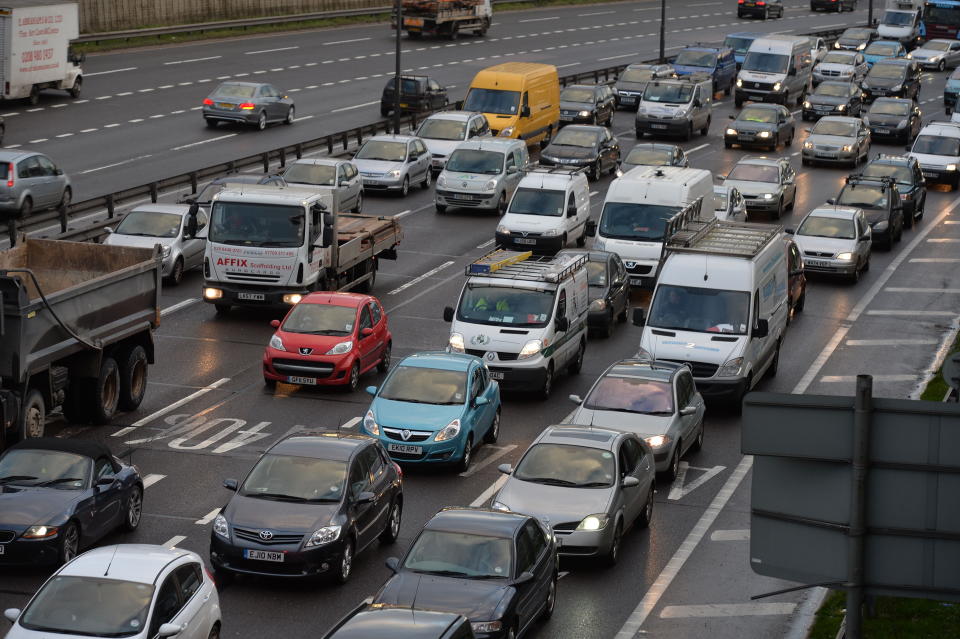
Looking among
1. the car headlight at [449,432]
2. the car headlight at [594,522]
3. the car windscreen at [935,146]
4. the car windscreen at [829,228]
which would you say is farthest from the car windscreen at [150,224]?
the car windscreen at [935,146]

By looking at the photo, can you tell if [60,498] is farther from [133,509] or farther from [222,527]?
[222,527]

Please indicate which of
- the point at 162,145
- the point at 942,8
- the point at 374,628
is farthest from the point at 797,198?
the point at 942,8

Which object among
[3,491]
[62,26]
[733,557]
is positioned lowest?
[733,557]

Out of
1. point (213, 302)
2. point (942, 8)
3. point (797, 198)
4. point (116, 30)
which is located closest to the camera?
point (213, 302)

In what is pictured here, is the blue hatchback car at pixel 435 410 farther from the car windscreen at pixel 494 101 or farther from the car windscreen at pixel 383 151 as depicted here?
the car windscreen at pixel 494 101

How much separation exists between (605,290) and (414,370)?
8.99 metres

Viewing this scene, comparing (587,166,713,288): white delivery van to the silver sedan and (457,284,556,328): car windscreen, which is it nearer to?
(457,284,556,328): car windscreen

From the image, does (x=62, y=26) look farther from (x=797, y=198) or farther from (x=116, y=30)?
(x=797, y=198)

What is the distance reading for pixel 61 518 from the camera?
1769 cm

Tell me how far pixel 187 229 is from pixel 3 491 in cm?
1430

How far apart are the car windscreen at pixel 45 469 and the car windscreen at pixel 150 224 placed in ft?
53.3

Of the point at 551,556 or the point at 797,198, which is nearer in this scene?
the point at 551,556

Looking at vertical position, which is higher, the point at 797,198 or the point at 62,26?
the point at 62,26

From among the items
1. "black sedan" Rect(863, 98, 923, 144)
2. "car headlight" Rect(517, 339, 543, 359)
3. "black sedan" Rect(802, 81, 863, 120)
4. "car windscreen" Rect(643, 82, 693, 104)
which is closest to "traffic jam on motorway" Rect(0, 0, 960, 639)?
"car headlight" Rect(517, 339, 543, 359)
